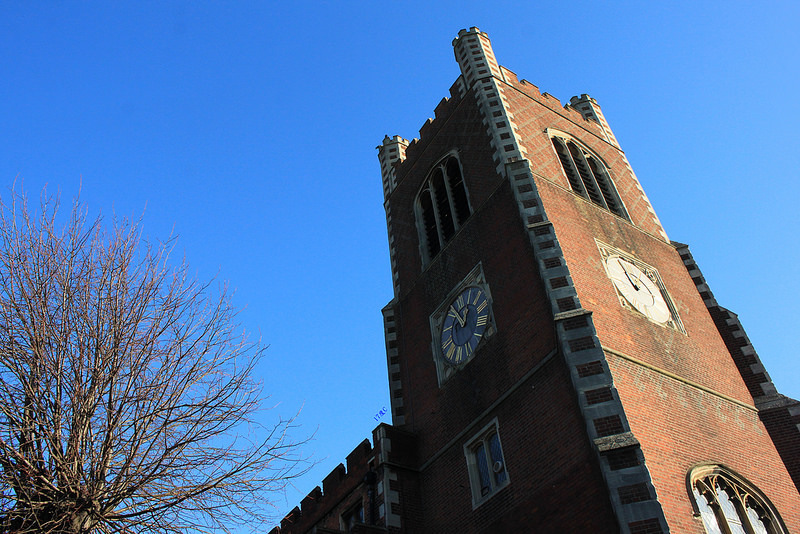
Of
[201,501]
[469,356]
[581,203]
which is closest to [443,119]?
[581,203]

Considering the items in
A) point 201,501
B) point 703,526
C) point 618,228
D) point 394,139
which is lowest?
point 703,526

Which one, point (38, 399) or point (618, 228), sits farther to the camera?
point (618, 228)

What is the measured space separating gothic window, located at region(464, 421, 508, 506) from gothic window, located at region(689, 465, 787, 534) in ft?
11.3

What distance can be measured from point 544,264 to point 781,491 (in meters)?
6.07

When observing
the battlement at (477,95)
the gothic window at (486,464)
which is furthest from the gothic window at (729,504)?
the battlement at (477,95)

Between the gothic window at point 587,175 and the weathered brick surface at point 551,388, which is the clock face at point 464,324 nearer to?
the weathered brick surface at point 551,388

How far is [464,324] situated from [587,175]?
23.0 ft

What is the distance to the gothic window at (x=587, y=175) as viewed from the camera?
66.1 ft

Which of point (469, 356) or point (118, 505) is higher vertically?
point (469, 356)

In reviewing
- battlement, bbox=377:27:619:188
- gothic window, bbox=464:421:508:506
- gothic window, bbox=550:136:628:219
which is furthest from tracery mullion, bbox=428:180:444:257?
gothic window, bbox=464:421:508:506

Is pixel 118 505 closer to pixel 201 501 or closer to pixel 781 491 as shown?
pixel 201 501

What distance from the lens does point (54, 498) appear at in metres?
9.18

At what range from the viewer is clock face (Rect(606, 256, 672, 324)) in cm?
1594

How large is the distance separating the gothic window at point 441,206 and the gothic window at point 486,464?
6.83m
